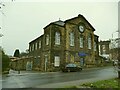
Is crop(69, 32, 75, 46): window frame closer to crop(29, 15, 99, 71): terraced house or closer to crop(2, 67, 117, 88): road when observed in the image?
crop(29, 15, 99, 71): terraced house

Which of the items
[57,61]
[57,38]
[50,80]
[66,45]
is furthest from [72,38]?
[50,80]

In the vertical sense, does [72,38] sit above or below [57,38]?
above

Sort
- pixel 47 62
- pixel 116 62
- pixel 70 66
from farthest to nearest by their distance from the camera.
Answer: pixel 47 62 < pixel 70 66 < pixel 116 62

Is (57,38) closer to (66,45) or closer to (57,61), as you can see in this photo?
(66,45)

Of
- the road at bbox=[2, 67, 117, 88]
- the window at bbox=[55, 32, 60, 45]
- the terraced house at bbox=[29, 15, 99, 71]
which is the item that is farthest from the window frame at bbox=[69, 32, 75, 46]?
the road at bbox=[2, 67, 117, 88]

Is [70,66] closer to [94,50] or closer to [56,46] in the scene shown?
[56,46]

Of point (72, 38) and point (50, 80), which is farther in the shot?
point (72, 38)

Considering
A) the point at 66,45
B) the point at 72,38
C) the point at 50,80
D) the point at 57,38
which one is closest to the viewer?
the point at 50,80

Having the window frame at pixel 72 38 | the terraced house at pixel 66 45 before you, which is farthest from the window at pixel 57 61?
the window frame at pixel 72 38

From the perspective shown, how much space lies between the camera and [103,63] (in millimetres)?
54875

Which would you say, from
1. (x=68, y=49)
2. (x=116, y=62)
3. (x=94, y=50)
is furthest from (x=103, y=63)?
(x=116, y=62)

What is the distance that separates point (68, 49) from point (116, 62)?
27075 millimetres

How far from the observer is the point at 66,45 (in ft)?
150

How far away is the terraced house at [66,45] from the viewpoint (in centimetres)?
4438
